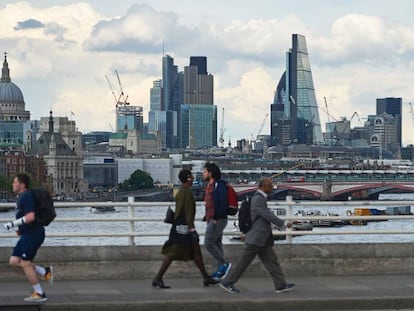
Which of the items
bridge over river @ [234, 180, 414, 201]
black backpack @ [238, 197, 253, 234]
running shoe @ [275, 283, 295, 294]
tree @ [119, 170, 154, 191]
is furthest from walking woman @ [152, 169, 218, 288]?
tree @ [119, 170, 154, 191]

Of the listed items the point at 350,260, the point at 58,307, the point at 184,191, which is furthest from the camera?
the point at 350,260

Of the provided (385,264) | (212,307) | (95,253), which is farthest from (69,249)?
(385,264)

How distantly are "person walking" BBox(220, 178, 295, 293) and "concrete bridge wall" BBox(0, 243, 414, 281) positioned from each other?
1.58 metres

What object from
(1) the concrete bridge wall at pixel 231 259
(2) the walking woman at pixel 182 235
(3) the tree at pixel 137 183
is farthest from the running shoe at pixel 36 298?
(3) the tree at pixel 137 183

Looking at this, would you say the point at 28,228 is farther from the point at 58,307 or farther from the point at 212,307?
the point at 212,307

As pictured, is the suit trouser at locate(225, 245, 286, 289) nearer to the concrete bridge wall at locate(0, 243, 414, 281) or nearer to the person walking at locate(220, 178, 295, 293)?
the person walking at locate(220, 178, 295, 293)

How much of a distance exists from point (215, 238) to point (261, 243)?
0.92 metres

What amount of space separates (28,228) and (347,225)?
5553 centimetres

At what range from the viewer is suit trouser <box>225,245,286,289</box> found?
16938mm

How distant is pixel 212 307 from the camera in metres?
16.2

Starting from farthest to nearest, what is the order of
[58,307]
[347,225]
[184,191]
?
[347,225] < [184,191] < [58,307]

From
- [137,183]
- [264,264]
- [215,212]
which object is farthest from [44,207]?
[137,183]

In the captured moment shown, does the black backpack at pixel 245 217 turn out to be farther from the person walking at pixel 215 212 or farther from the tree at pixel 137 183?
the tree at pixel 137 183

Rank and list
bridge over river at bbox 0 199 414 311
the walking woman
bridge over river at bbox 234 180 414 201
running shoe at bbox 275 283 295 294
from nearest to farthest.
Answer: bridge over river at bbox 0 199 414 311
running shoe at bbox 275 283 295 294
the walking woman
bridge over river at bbox 234 180 414 201
